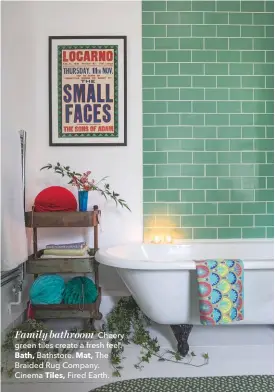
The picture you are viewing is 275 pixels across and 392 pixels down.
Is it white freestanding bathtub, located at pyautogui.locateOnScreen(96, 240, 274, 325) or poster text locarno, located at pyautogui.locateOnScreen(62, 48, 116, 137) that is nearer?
white freestanding bathtub, located at pyautogui.locateOnScreen(96, 240, 274, 325)

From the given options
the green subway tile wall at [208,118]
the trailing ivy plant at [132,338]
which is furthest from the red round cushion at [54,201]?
the trailing ivy plant at [132,338]

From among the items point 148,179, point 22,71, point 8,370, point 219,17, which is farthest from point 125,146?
point 8,370

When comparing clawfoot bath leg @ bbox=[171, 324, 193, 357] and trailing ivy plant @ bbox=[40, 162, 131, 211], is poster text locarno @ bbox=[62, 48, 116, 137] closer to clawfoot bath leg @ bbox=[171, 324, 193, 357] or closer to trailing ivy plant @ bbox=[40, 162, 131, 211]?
trailing ivy plant @ bbox=[40, 162, 131, 211]

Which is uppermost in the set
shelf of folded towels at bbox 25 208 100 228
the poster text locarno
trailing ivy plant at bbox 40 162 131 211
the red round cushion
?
the poster text locarno

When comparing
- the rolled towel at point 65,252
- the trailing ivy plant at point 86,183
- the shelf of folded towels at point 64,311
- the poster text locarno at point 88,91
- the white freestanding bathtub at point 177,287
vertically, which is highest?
the poster text locarno at point 88,91

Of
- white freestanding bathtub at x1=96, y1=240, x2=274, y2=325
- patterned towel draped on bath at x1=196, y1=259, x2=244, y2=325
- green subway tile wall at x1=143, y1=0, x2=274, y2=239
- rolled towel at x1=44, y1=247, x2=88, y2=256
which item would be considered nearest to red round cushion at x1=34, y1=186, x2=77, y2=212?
rolled towel at x1=44, y1=247, x2=88, y2=256

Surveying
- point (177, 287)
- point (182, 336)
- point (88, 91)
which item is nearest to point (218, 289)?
point (177, 287)

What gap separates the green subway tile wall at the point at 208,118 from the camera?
2.85 metres

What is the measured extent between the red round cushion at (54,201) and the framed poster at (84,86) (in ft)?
1.55

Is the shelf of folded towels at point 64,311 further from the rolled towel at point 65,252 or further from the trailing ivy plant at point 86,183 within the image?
the trailing ivy plant at point 86,183

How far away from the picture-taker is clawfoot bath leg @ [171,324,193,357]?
89.9 inches

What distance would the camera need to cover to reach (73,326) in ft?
8.86

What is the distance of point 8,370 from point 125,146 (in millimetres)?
1697

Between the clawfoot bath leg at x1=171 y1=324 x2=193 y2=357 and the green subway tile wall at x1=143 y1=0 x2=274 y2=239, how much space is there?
0.78 metres
